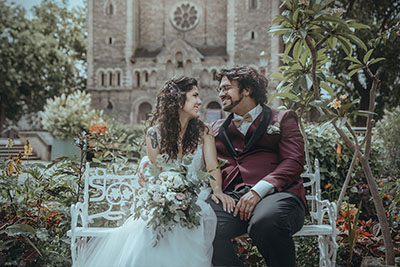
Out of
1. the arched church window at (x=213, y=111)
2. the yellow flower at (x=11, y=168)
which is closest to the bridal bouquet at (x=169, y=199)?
the yellow flower at (x=11, y=168)

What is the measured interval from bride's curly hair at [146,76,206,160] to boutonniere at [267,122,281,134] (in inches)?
18.0

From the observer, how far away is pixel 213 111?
79.5 feet

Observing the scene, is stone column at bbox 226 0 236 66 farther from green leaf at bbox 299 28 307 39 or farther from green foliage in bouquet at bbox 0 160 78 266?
green leaf at bbox 299 28 307 39

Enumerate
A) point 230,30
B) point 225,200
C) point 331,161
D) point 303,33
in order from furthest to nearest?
point 230,30
point 331,161
point 303,33
point 225,200

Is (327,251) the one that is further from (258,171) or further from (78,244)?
(78,244)

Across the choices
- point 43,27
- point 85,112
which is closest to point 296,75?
point 85,112

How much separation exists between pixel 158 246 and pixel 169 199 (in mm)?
280

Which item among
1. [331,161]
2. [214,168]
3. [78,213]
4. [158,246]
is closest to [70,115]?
[331,161]

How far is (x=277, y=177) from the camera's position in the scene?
2389mm

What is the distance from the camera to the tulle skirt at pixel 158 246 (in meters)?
2.09

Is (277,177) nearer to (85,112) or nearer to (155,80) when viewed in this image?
(85,112)

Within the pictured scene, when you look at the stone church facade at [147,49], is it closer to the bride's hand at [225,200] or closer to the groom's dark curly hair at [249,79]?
the groom's dark curly hair at [249,79]

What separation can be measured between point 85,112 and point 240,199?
7.56 m

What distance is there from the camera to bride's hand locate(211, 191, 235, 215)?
2326 millimetres
